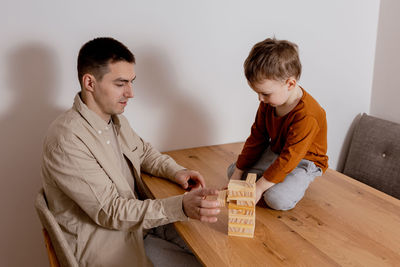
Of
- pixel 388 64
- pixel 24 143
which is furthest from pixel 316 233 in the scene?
pixel 388 64

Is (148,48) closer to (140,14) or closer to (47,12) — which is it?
(140,14)

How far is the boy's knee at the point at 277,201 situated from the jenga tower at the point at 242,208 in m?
0.18

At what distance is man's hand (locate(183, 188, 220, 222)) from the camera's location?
3.62ft

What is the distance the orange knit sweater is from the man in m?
0.26

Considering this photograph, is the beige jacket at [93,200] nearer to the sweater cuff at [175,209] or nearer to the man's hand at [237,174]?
the sweater cuff at [175,209]

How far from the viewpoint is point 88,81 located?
1293mm

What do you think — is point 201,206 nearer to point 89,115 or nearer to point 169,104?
point 89,115

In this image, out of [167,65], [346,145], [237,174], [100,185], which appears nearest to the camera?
[100,185]

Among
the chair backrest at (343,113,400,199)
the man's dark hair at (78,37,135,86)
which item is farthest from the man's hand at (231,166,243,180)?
the chair backrest at (343,113,400,199)

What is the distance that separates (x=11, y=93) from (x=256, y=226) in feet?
3.79

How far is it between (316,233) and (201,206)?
1.22ft

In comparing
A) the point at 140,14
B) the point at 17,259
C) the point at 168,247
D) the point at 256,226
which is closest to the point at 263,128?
the point at 256,226

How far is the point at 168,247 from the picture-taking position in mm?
1404

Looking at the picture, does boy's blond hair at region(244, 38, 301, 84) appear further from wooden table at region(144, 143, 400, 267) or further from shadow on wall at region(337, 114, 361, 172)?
shadow on wall at region(337, 114, 361, 172)
